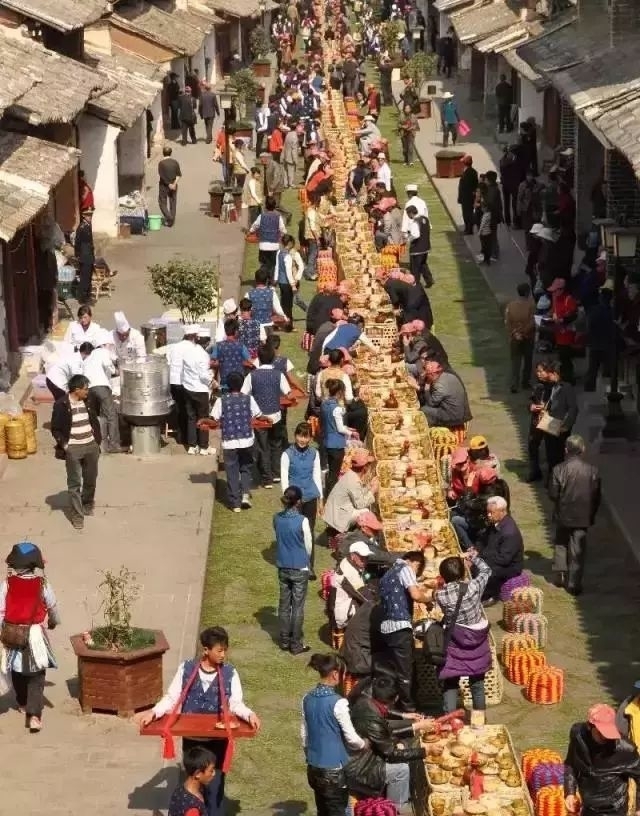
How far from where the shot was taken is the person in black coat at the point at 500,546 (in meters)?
19.4

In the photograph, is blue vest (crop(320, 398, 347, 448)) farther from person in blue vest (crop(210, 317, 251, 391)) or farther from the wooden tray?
the wooden tray

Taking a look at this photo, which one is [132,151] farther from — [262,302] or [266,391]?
[266,391]

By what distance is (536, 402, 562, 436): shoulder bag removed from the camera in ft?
74.0

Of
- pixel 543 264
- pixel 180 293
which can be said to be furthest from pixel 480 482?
pixel 543 264

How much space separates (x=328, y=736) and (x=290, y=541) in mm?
4103

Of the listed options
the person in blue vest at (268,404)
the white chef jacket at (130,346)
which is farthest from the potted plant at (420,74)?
the person in blue vest at (268,404)

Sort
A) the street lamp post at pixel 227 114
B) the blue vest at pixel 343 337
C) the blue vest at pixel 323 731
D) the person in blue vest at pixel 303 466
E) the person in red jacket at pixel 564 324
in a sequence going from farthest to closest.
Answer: the street lamp post at pixel 227 114, the person in red jacket at pixel 564 324, the blue vest at pixel 343 337, the person in blue vest at pixel 303 466, the blue vest at pixel 323 731

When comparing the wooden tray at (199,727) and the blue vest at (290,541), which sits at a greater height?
the blue vest at (290,541)

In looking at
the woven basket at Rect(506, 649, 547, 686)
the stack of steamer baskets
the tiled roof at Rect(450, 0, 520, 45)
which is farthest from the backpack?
the tiled roof at Rect(450, 0, 520, 45)

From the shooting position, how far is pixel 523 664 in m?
18.1

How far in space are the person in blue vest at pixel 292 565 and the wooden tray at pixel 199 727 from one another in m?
3.99

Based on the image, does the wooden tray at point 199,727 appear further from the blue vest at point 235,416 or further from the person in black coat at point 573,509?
the blue vest at point 235,416

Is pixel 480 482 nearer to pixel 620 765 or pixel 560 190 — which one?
pixel 620 765

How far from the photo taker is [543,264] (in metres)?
31.3
